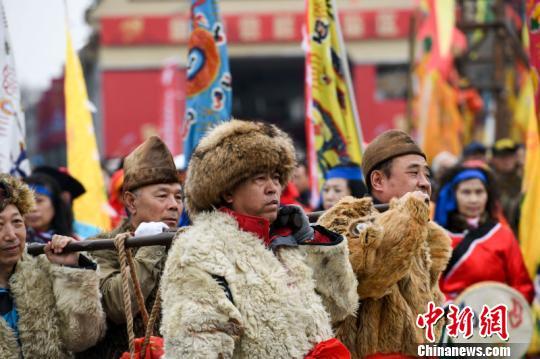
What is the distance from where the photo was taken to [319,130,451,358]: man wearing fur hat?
4031mm

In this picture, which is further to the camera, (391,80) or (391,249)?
(391,80)

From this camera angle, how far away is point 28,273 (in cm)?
413

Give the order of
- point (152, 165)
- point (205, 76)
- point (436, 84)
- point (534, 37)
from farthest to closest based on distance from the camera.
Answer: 1. point (436, 84)
2. point (205, 76)
3. point (534, 37)
4. point (152, 165)

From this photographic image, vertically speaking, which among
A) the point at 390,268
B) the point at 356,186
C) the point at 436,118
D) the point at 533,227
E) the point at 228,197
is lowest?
the point at 436,118

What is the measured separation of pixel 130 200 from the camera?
491 cm

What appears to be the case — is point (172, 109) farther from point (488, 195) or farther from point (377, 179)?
point (377, 179)

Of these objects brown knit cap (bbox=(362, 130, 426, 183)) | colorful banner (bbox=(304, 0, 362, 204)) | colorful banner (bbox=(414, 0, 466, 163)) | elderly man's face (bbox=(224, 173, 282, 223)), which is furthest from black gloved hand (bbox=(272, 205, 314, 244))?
colorful banner (bbox=(414, 0, 466, 163))

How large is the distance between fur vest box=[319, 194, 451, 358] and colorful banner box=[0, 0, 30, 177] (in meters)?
2.35

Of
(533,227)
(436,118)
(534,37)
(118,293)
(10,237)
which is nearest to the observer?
(10,237)

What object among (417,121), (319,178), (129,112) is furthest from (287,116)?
(319,178)

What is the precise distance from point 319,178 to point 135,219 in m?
2.37

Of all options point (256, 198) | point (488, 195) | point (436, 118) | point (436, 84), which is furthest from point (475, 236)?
point (436, 84)

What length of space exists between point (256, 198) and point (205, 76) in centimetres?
338

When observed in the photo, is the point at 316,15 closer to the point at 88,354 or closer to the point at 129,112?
the point at 88,354
